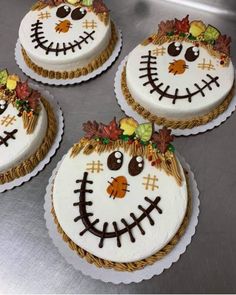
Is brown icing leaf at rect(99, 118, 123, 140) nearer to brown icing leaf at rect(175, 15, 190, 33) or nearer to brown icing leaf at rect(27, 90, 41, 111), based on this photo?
brown icing leaf at rect(27, 90, 41, 111)

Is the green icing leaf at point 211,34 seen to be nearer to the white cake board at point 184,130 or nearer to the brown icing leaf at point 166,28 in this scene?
the brown icing leaf at point 166,28

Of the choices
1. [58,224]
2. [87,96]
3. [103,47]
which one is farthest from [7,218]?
[103,47]

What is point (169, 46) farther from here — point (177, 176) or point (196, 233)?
point (196, 233)

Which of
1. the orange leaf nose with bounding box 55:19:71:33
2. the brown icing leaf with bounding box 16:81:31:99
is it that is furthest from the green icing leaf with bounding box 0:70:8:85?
the orange leaf nose with bounding box 55:19:71:33

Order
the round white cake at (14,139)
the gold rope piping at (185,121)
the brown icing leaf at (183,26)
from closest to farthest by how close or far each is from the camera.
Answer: the round white cake at (14,139) < the gold rope piping at (185,121) < the brown icing leaf at (183,26)

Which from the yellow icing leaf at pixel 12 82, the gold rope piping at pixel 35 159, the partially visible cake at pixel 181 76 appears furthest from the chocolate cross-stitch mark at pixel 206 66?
the yellow icing leaf at pixel 12 82
